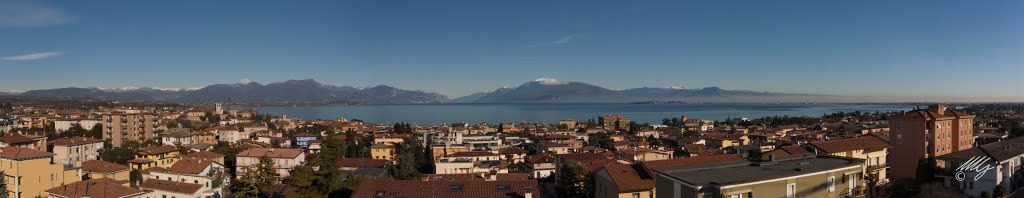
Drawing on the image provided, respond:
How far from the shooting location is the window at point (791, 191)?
21.0ft

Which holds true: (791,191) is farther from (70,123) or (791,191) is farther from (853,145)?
(70,123)

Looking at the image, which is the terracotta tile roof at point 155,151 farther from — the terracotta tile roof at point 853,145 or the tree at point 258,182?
the terracotta tile roof at point 853,145

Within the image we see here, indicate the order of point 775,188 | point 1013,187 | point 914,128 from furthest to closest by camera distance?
point 914,128 < point 1013,187 < point 775,188

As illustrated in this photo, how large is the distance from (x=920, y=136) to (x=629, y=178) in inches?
324

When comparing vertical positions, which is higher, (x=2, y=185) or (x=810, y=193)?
(x=810, y=193)

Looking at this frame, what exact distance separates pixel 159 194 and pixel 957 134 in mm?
20323

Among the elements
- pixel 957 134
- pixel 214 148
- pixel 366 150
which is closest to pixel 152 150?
pixel 214 148

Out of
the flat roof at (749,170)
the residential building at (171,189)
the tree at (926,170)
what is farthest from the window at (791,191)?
the residential building at (171,189)

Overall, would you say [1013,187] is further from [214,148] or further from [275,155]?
[214,148]

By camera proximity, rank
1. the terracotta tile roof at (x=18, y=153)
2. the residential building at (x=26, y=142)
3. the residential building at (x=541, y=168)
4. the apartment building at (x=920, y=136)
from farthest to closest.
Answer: the residential building at (x=26, y=142), the residential building at (x=541, y=168), the apartment building at (x=920, y=136), the terracotta tile roof at (x=18, y=153)

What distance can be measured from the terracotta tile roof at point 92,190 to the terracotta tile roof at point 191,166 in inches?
190

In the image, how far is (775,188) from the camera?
6.34 meters

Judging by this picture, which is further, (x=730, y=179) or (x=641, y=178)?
(x=641, y=178)

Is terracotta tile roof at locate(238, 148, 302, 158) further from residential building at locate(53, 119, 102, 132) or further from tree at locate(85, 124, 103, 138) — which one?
residential building at locate(53, 119, 102, 132)
